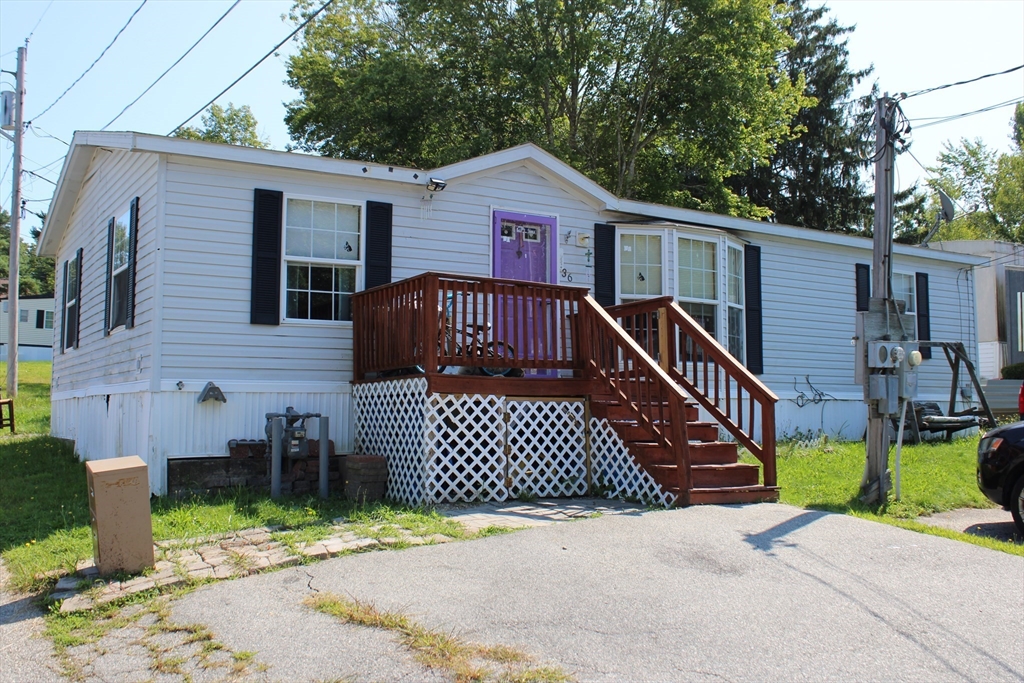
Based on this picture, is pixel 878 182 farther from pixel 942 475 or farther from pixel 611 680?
pixel 611 680

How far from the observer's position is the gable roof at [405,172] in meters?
8.98

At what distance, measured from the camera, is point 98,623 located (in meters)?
4.81

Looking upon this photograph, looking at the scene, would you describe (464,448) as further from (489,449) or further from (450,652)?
(450,652)

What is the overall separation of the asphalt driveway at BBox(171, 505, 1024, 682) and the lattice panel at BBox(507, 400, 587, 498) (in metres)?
1.85

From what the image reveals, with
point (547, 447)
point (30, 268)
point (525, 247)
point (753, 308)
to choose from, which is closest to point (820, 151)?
point (753, 308)

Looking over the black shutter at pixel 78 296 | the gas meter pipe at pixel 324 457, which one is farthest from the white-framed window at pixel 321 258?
Answer: the black shutter at pixel 78 296

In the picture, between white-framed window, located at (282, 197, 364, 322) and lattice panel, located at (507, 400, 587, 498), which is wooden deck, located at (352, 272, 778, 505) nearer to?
lattice panel, located at (507, 400, 587, 498)

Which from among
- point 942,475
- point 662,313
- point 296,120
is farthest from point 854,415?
point 296,120

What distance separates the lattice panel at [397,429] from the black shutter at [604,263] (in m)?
3.63

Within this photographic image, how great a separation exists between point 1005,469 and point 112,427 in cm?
947

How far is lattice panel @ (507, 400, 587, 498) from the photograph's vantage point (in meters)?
8.57

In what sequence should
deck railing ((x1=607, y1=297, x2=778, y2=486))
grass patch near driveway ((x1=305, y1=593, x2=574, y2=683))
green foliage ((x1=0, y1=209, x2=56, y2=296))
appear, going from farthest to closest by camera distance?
green foliage ((x1=0, y1=209, x2=56, y2=296)) → deck railing ((x1=607, y1=297, x2=778, y2=486)) → grass patch near driveway ((x1=305, y1=593, x2=574, y2=683))

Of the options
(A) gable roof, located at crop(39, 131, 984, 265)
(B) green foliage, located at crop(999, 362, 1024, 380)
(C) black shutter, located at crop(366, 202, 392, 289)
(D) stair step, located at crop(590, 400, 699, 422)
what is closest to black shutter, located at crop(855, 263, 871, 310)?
(A) gable roof, located at crop(39, 131, 984, 265)

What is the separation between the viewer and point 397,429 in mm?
8703
